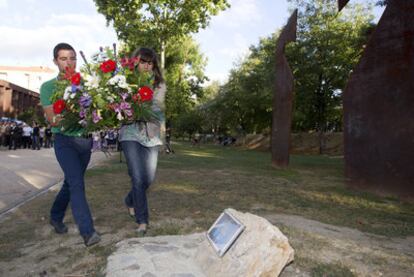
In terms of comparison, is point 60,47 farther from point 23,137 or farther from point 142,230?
point 23,137

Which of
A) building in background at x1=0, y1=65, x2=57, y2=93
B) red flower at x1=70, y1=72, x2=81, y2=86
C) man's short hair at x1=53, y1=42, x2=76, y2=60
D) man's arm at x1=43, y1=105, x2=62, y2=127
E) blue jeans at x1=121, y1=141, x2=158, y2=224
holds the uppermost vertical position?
building in background at x1=0, y1=65, x2=57, y2=93

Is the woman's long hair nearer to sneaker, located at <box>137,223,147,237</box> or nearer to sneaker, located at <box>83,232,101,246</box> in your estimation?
sneaker, located at <box>137,223,147,237</box>

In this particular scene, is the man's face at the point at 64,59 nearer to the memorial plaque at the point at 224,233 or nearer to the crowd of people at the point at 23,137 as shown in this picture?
the memorial plaque at the point at 224,233

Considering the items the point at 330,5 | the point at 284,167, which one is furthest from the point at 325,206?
the point at 330,5

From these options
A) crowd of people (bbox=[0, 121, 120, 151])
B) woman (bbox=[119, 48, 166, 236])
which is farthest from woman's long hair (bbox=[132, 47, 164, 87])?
crowd of people (bbox=[0, 121, 120, 151])

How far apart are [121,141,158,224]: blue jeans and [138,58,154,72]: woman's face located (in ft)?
2.59

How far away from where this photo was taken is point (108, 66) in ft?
13.4

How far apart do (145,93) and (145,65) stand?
19.8 inches

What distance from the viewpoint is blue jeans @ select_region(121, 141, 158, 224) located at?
4473 millimetres

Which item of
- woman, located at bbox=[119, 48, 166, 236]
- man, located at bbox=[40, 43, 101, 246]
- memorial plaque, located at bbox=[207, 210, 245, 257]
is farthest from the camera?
woman, located at bbox=[119, 48, 166, 236]

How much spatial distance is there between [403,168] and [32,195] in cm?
677

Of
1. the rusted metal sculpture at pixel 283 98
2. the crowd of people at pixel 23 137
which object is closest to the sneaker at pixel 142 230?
the rusted metal sculpture at pixel 283 98

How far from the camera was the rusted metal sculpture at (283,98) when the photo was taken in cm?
1320

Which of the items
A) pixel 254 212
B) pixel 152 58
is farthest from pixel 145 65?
pixel 254 212
